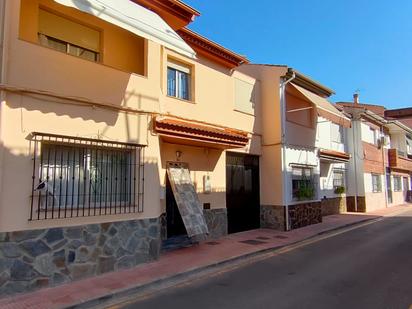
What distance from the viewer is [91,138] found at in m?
8.51

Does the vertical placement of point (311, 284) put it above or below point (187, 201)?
below

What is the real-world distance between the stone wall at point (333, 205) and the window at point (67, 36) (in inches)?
673

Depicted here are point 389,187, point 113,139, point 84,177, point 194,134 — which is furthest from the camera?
point 389,187

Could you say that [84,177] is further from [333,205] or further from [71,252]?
[333,205]

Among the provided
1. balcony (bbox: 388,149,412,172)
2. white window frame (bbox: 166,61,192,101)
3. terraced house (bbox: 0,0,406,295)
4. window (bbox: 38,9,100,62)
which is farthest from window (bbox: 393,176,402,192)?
window (bbox: 38,9,100,62)

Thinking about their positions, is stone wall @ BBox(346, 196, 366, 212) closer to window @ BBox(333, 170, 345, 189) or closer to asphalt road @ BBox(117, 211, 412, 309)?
window @ BBox(333, 170, 345, 189)

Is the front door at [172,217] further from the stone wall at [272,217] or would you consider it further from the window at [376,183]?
the window at [376,183]

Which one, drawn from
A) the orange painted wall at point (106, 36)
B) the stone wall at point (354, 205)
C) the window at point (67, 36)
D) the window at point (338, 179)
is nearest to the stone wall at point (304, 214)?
the window at point (338, 179)

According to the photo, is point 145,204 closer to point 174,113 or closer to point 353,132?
point 174,113

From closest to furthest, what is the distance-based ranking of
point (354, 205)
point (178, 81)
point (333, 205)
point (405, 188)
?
point (178, 81) < point (333, 205) < point (354, 205) < point (405, 188)

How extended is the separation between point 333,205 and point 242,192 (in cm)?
1034

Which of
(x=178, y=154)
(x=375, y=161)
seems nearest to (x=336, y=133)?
(x=375, y=161)

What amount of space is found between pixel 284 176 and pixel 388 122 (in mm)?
19291

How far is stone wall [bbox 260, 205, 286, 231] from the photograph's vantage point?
52.5ft
